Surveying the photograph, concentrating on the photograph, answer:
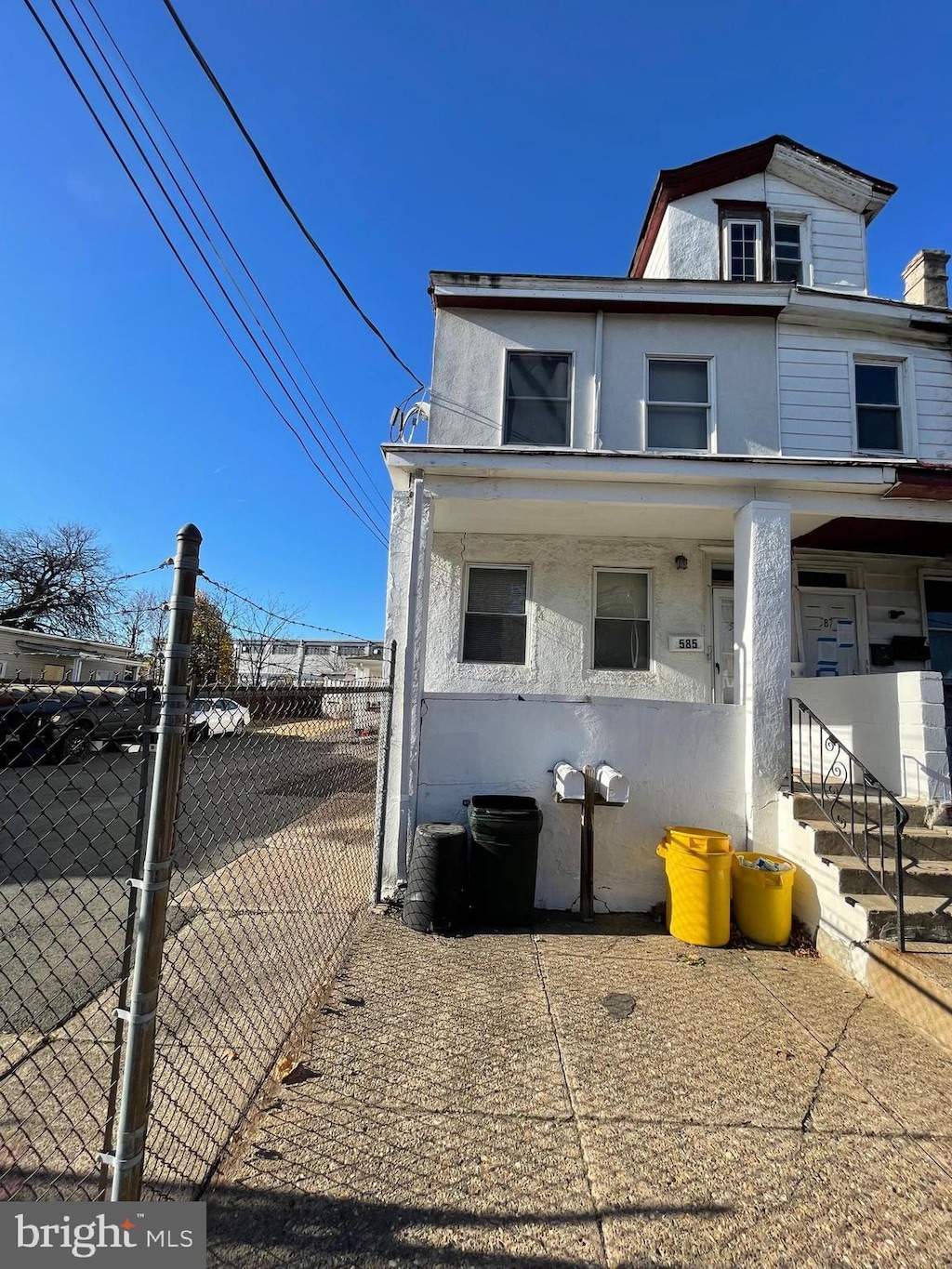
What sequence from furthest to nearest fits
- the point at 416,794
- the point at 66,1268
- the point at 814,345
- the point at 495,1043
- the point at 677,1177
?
the point at 814,345 < the point at 416,794 < the point at 495,1043 < the point at 677,1177 < the point at 66,1268

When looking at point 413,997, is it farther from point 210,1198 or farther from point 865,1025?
point 865,1025

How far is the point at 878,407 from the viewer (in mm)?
7578

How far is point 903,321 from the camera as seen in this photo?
24.7 ft

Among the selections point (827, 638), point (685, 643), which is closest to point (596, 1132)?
point (685, 643)

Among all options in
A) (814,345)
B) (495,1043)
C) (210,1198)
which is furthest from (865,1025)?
(814,345)

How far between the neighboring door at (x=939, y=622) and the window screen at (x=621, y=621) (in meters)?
3.79

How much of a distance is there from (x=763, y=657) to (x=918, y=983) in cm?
274

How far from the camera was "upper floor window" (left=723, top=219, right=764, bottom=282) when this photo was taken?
8539 millimetres

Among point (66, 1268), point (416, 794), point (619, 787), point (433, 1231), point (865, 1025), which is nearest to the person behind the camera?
point (66, 1268)

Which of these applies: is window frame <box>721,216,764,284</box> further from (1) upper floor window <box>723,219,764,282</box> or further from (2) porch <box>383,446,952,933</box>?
(2) porch <box>383,446,952,933</box>

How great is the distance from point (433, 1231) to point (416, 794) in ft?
11.7

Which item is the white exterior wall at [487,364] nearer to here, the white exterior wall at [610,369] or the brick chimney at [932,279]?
the white exterior wall at [610,369]

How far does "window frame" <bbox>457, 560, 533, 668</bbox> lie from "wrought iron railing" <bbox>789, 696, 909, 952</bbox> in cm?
310

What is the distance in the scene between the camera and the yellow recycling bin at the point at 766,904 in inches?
184
